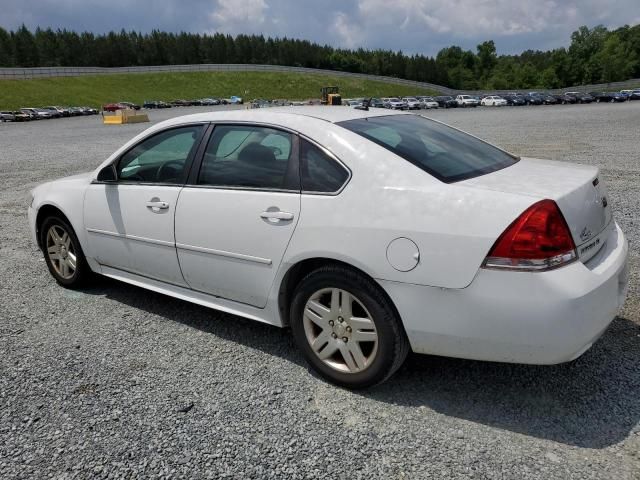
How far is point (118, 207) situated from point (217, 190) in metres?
1.08

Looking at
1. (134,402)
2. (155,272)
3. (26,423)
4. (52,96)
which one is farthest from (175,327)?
(52,96)

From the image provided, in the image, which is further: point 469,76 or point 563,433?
point 469,76

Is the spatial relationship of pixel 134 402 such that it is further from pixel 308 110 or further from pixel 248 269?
pixel 308 110

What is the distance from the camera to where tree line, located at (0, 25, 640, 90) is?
106 meters

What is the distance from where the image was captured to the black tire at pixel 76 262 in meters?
4.62

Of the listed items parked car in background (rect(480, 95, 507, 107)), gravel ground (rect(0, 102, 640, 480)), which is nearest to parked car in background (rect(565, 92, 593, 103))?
parked car in background (rect(480, 95, 507, 107))

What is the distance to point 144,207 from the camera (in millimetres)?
3885

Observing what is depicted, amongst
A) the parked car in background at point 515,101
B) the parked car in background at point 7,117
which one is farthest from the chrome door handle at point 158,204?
the parked car in background at point 515,101

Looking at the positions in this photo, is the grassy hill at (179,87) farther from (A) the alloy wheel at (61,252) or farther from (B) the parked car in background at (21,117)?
(A) the alloy wheel at (61,252)

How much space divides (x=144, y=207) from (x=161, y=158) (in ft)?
1.43

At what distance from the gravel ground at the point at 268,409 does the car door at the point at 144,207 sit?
52 centimetres

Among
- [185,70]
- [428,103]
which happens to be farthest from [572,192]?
[185,70]

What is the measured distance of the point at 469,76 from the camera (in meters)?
136

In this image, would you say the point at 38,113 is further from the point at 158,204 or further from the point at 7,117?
the point at 158,204
